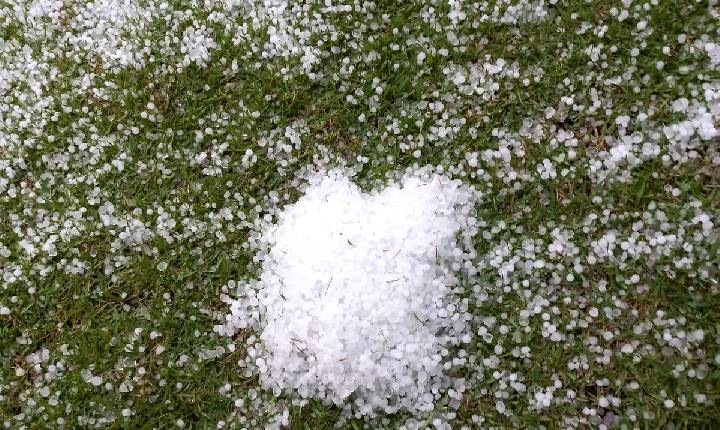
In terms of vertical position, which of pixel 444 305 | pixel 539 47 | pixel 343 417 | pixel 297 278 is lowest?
pixel 343 417

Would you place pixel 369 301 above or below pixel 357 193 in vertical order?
below

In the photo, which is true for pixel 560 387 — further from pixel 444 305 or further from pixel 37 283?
pixel 37 283

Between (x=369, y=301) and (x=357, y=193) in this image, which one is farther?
(x=357, y=193)

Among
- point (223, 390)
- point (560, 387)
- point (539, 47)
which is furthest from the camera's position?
point (539, 47)

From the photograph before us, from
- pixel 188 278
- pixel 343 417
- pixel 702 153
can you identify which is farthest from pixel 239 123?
pixel 702 153
